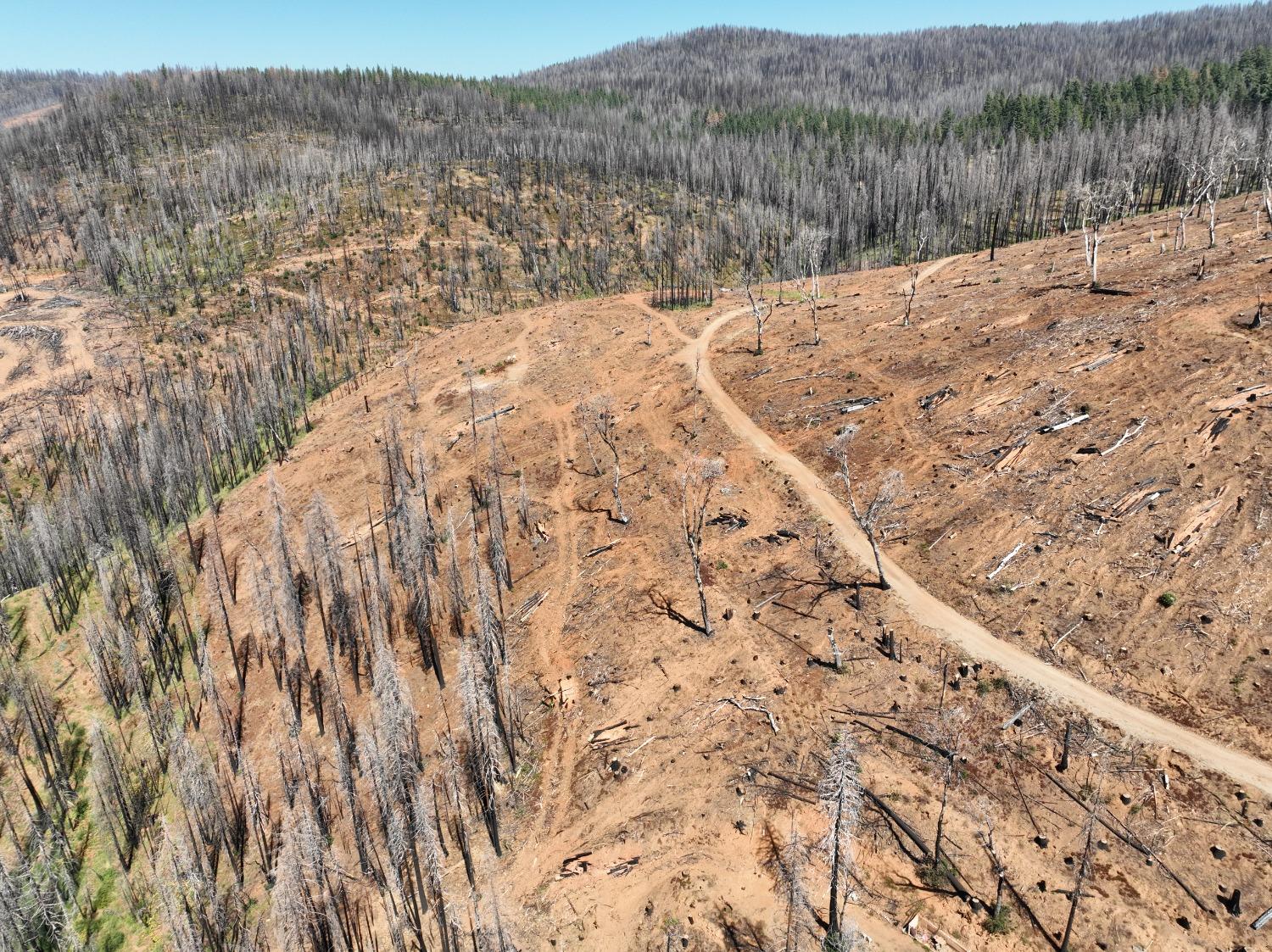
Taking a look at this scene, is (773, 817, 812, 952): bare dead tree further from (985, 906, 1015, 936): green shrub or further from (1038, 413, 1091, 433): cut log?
(1038, 413, 1091, 433): cut log

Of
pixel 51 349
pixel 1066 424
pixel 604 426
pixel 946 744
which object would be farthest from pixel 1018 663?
pixel 51 349

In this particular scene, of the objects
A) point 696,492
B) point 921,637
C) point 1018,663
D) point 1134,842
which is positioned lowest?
point 1134,842

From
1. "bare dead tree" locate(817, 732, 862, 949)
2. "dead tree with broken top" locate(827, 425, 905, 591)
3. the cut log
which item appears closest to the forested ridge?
"bare dead tree" locate(817, 732, 862, 949)

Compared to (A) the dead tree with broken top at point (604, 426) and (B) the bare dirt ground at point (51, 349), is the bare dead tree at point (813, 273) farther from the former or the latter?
(B) the bare dirt ground at point (51, 349)

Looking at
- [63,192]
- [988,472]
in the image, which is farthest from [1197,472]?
[63,192]

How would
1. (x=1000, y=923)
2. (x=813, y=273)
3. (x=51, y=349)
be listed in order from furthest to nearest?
(x=51, y=349) → (x=813, y=273) → (x=1000, y=923)

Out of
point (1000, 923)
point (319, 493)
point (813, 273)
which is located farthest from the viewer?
point (813, 273)

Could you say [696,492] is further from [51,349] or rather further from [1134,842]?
[51,349]
